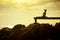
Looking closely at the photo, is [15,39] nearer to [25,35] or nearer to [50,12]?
[25,35]

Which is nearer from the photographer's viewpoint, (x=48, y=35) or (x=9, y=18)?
(x=48, y=35)

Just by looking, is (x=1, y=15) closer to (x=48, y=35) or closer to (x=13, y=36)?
(x=13, y=36)

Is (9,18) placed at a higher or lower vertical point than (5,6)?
lower

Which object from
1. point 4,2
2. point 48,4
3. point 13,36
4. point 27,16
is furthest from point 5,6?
point 13,36

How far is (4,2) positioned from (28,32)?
114 cm

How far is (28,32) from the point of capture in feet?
5.31

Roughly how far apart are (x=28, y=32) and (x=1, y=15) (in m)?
1.08

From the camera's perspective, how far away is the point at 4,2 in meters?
2.63

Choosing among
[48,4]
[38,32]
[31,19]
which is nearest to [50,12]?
[48,4]

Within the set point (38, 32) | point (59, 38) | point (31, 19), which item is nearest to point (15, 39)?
point (38, 32)

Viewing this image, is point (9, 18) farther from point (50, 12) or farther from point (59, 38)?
point (59, 38)

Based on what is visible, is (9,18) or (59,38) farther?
(9,18)

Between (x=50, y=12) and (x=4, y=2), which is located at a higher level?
(x=4, y=2)

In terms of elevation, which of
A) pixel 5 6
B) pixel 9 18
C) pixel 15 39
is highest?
pixel 5 6
